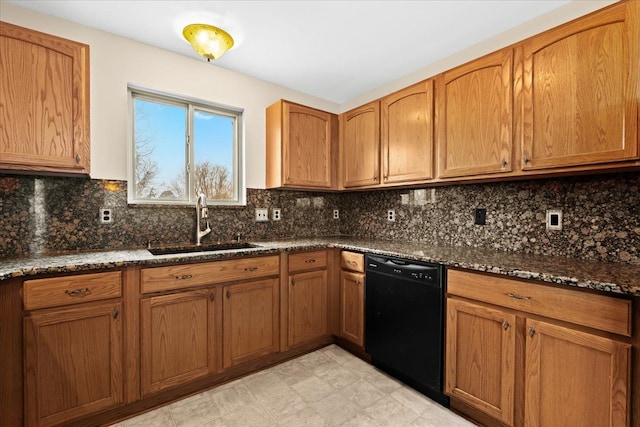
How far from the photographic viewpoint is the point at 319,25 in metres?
1.96

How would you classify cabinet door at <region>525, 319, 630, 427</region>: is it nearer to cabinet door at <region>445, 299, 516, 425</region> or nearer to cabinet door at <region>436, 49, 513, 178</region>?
cabinet door at <region>445, 299, 516, 425</region>

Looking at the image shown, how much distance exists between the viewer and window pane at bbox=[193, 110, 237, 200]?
253cm

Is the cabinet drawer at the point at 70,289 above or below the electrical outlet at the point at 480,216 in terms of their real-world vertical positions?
below

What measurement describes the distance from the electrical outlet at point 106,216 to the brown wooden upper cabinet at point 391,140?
77.2 inches

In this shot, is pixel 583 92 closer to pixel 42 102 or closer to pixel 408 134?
pixel 408 134

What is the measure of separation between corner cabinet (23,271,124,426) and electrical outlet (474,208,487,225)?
2416 millimetres

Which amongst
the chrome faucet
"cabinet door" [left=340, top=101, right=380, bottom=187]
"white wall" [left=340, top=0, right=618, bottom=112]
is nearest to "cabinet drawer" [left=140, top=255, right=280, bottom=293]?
the chrome faucet

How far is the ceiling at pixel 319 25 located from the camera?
1771 millimetres

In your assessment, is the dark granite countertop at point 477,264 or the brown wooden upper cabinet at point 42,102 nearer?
the dark granite countertop at point 477,264

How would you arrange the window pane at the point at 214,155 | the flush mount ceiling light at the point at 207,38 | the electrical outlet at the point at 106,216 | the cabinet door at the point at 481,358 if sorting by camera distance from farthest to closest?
the window pane at the point at 214,155 → the electrical outlet at the point at 106,216 → the flush mount ceiling light at the point at 207,38 → the cabinet door at the point at 481,358

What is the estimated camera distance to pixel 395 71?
2641 mm

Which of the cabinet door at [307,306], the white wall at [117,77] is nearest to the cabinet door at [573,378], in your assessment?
the cabinet door at [307,306]

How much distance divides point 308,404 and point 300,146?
204 centimetres

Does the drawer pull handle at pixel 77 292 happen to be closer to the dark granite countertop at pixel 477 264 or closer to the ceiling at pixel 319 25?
the dark granite countertop at pixel 477 264
